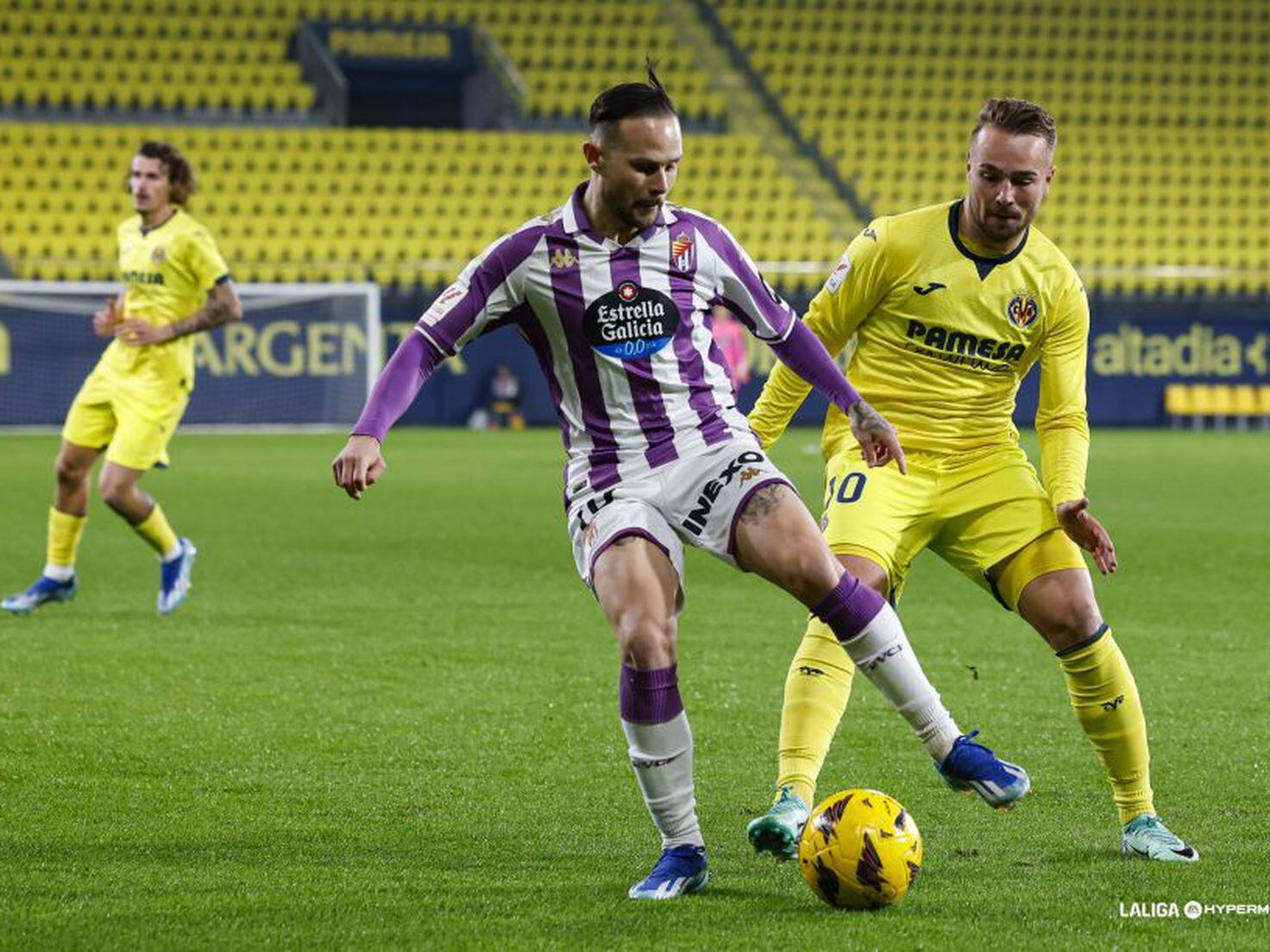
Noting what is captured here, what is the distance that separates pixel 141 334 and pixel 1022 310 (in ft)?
17.4

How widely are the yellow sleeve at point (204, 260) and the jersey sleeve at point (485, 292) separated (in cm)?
506

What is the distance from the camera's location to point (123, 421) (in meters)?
9.12

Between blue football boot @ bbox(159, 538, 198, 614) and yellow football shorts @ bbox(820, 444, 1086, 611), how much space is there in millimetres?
4936

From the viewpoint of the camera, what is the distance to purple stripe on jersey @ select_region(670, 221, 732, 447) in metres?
4.50

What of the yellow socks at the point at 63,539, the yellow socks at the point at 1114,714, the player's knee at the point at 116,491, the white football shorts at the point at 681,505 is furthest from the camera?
the yellow socks at the point at 63,539

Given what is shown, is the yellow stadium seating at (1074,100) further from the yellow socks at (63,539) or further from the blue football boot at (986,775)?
the blue football boot at (986,775)

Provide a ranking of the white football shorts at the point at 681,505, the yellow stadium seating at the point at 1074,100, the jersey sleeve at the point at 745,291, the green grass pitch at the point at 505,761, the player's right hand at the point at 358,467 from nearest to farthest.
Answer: the green grass pitch at the point at 505,761
the player's right hand at the point at 358,467
the white football shorts at the point at 681,505
the jersey sleeve at the point at 745,291
the yellow stadium seating at the point at 1074,100

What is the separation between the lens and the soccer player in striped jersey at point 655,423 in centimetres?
425

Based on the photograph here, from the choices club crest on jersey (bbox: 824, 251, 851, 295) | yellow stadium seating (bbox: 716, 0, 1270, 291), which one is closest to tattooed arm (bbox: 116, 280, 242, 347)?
club crest on jersey (bbox: 824, 251, 851, 295)

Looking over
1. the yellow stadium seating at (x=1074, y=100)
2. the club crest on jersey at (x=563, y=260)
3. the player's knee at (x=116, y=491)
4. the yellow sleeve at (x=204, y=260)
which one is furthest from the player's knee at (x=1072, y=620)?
the yellow stadium seating at (x=1074, y=100)

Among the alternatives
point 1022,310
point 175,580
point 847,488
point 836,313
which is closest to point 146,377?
point 175,580

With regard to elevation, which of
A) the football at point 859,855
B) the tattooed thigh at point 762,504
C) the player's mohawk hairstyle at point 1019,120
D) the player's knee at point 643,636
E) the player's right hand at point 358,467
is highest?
the player's mohawk hairstyle at point 1019,120

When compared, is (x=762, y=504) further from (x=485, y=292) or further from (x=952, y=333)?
(x=952, y=333)

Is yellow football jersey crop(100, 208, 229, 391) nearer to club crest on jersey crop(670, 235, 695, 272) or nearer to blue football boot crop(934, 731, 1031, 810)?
club crest on jersey crop(670, 235, 695, 272)
